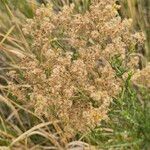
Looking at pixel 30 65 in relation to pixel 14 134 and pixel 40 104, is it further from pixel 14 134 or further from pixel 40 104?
pixel 14 134

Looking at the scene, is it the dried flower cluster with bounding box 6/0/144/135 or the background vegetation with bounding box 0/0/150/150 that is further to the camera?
the background vegetation with bounding box 0/0/150/150

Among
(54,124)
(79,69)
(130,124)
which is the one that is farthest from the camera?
(54,124)

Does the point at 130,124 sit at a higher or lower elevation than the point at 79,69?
lower

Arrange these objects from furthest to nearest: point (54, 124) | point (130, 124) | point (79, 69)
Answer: point (54, 124)
point (130, 124)
point (79, 69)

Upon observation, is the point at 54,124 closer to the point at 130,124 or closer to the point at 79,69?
the point at 130,124

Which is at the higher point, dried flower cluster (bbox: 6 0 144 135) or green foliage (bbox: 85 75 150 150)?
dried flower cluster (bbox: 6 0 144 135)

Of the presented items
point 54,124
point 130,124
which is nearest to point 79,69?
point 130,124

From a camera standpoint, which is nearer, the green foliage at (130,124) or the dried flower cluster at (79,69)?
the dried flower cluster at (79,69)

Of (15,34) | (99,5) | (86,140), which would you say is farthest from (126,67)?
(15,34)
